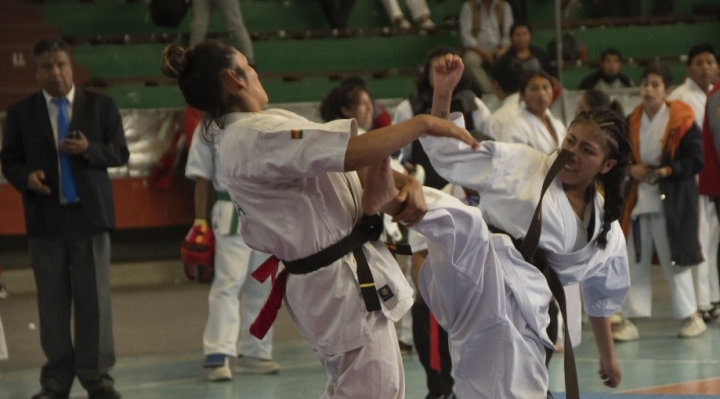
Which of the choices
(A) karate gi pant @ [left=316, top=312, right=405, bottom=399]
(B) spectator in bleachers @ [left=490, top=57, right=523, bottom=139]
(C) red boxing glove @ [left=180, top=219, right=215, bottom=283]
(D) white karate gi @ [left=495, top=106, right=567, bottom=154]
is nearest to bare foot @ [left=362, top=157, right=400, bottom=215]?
(A) karate gi pant @ [left=316, top=312, right=405, bottom=399]

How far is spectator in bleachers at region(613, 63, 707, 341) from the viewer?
23.4 feet

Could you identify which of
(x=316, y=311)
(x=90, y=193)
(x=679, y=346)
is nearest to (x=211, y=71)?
(x=316, y=311)

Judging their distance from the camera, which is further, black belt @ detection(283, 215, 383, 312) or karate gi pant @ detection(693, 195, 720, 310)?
karate gi pant @ detection(693, 195, 720, 310)

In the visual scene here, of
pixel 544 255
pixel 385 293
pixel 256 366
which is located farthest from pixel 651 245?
pixel 385 293

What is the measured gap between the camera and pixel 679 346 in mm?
6820

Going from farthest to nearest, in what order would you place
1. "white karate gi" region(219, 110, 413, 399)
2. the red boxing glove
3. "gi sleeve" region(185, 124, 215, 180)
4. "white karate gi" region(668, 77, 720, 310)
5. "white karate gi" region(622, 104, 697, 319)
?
"white karate gi" region(668, 77, 720, 310) → "white karate gi" region(622, 104, 697, 319) → "gi sleeve" region(185, 124, 215, 180) → the red boxing glove → "white karate gi" region(219, 110, 413, 399)

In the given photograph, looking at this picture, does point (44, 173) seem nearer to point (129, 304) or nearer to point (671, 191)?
point (129, 304)

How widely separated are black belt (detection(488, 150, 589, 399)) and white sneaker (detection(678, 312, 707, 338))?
3.65 meters

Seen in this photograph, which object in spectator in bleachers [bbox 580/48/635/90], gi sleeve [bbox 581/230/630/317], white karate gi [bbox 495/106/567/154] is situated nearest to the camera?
gi sleeve [bbox 581/230/630/317]

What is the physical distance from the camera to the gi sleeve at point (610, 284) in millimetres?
3824

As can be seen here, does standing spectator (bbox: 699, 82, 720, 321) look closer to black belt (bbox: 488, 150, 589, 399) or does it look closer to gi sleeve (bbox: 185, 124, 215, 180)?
gi sleeve (bbox: 185, 124, 215, 180)

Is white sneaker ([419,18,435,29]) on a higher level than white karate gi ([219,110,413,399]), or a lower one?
lower

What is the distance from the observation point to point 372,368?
315cm

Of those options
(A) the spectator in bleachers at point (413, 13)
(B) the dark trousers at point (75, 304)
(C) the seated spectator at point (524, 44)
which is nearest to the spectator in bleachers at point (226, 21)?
(A) the spectator in bleachers at point (413, 13)
